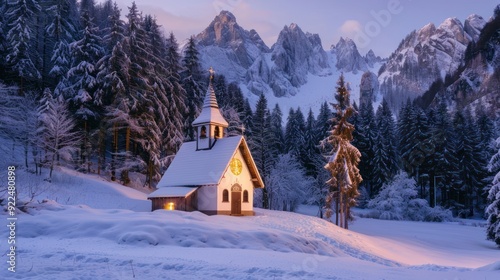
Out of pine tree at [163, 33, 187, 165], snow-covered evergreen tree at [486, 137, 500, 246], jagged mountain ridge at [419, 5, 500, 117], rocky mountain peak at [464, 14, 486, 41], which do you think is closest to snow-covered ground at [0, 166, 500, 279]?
snow-covered evergreen tree at [486, 137, 500, 246]

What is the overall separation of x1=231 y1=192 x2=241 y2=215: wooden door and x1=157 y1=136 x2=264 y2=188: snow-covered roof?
2851mm

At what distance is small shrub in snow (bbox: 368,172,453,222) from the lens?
188ft

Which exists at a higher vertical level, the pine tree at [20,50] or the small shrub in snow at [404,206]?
the pine tree at [20,50]

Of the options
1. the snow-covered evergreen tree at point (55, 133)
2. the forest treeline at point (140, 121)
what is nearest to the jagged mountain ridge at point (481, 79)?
the forest treeline at point (140, 121)

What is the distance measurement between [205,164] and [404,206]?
34516 mm

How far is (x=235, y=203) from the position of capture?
35.8 m

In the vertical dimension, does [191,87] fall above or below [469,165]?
above

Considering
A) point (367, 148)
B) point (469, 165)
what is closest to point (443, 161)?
point (469, 165)

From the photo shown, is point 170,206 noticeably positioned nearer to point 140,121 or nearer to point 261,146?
point 140,121

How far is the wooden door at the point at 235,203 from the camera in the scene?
117ft

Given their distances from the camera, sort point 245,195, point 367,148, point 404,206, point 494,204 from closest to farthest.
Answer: point 494,204 < point 245,195 < point 404,206 < point 367,148

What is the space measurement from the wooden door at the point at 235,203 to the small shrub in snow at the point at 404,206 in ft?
95.8

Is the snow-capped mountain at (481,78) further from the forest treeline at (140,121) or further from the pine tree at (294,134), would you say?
the pine tree at (294,134)

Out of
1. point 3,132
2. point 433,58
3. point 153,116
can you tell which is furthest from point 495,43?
point 3,132
